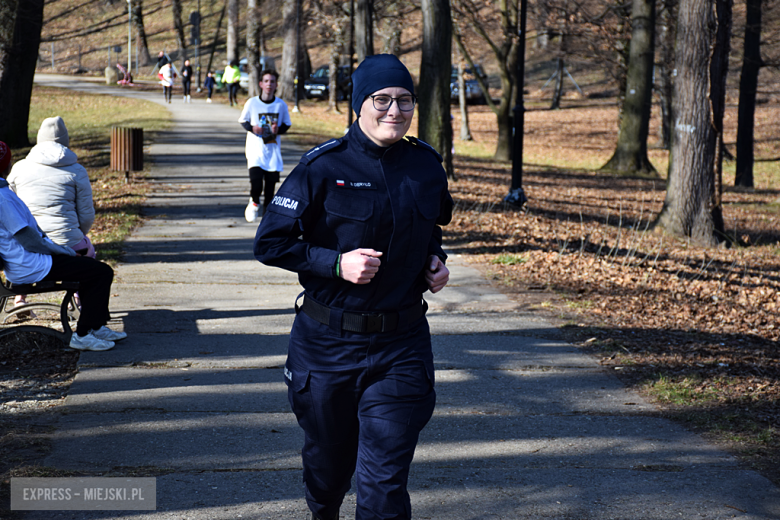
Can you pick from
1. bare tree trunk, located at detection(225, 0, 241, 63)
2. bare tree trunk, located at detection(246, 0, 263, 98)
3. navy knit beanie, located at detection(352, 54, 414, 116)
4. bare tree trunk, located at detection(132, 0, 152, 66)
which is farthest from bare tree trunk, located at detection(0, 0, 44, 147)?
bare tree trunk, located at detection(132, 0, 152, 66)

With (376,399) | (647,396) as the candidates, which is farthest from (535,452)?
(376,399)

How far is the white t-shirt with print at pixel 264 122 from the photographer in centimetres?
1019

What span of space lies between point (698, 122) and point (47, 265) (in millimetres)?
9277

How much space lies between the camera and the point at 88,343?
5980 mm

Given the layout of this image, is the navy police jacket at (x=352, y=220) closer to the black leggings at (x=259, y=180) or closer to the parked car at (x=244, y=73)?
the black leggings at (x=259, y=180)

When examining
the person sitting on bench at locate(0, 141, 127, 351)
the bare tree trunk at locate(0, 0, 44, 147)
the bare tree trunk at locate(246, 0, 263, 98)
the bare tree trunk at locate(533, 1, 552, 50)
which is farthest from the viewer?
the bare tree trunk at locate(246, 0, 263, 98)

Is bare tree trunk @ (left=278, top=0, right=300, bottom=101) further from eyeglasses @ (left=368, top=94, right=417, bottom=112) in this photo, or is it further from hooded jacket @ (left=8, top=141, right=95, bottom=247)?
eyeglasses @ (left=368, top=94, right=417, bottom=112)

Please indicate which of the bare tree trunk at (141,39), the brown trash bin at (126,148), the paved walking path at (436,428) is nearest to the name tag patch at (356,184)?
the paved walking path at (436,428)

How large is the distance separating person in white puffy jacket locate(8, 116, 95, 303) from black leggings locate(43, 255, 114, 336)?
2.69ft

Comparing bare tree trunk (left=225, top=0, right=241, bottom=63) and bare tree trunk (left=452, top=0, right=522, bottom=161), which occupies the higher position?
bare tree trunk (left=225, top=0, right=241, bottom=63)

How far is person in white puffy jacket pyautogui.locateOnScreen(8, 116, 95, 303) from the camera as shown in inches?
256

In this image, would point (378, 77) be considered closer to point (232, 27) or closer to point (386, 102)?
point (386, 102)

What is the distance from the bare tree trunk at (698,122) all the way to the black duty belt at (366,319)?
32.3ft

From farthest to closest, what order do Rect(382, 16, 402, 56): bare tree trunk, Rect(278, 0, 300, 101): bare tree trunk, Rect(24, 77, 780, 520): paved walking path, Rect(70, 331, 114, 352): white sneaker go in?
Rect(278, 0, 300, 101): bare tree trunk < Rect(382, 16, 402, 56): bare tree trunk < Rect(70, 331, 114, 352): white sneaker < Rect(24, 77, 780, 520): paved walking path
